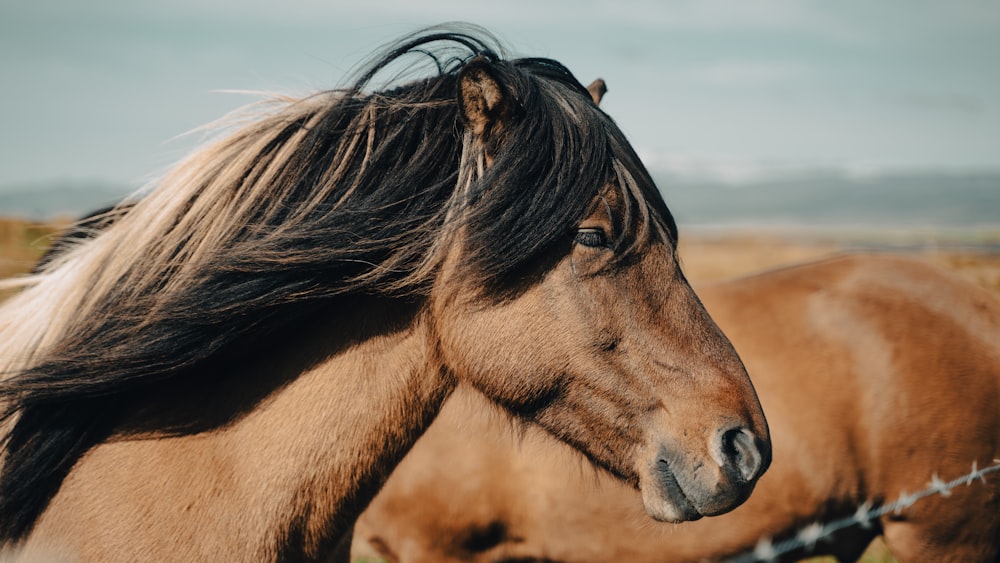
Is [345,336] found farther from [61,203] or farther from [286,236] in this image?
[61,203]

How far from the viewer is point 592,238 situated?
2.15 meters

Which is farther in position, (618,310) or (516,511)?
(516,511)

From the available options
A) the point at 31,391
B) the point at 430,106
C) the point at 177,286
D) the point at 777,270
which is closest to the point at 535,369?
the point at 430,106

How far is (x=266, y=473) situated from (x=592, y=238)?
1128 millimetres

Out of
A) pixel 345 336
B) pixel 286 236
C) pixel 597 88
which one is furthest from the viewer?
pixel 597 88

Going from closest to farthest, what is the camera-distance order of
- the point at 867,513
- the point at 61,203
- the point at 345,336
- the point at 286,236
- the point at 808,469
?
the point at 286,236, the point at 345,336, the point at 808,469, the point at 867,513, the point at 61,203

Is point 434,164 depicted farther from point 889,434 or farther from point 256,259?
point 889,434

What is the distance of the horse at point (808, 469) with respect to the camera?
403 centimetres

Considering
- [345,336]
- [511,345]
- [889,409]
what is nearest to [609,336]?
[511,345]

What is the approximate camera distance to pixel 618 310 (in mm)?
2141

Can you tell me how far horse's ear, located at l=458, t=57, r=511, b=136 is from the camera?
6.80 ft

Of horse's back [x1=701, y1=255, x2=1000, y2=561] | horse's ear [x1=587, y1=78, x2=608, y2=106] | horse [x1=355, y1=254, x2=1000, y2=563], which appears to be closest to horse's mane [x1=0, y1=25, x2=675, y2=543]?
horse's ear [x1=587, y1=78, x2=608, y2=106]

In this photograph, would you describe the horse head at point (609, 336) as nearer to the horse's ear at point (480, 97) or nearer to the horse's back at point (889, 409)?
the horse's ear at point (480, 97)

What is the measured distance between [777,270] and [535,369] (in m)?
3.20
